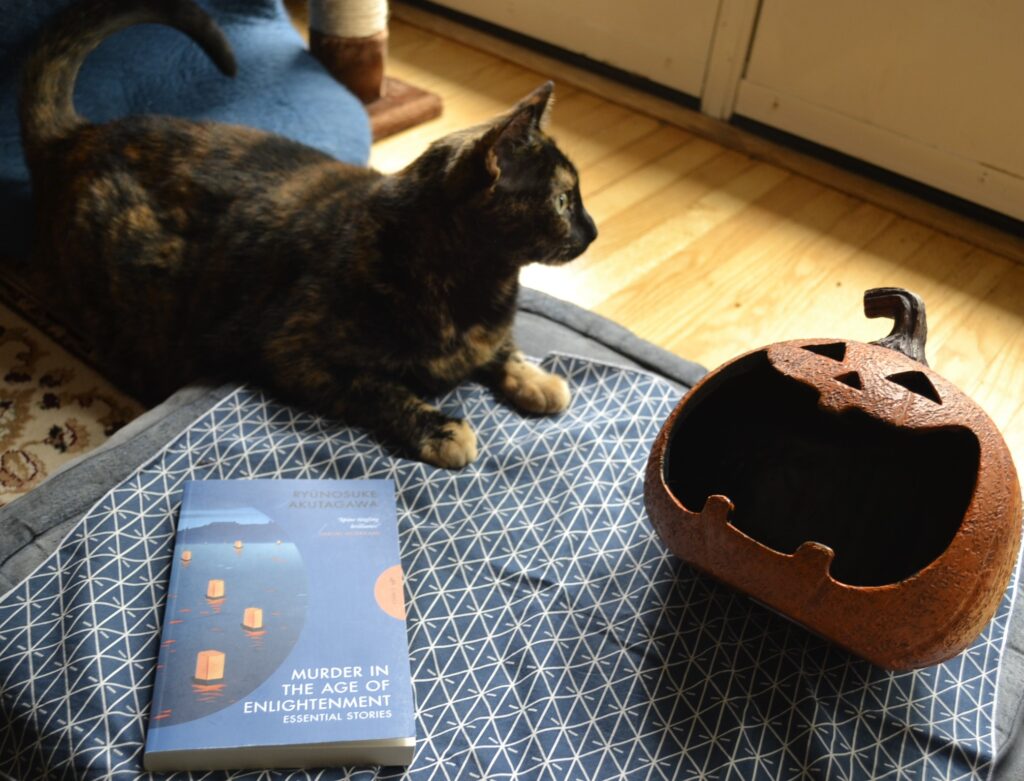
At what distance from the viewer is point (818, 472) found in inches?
39.8

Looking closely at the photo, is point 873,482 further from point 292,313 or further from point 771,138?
point 771,138

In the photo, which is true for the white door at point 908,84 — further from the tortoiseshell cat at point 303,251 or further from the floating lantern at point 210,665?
the floating lantern at point 210,665

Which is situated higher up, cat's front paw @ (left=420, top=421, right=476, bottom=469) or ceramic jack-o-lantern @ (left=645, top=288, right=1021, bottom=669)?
ceramic jack-o-lantern @ (left=645, top=288, right=1021, bottom=669)

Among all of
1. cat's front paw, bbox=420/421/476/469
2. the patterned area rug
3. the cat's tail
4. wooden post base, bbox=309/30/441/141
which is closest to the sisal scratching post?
wooden post base, bbox=309/30/441/141

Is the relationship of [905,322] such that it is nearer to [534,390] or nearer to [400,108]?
[534,390]

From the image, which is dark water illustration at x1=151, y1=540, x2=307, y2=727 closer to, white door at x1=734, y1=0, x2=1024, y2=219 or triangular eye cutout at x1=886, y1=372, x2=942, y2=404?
triangular eye cutout at x1=886, y1=372, x2=942, y2=404

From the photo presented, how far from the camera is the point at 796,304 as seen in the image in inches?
67.9

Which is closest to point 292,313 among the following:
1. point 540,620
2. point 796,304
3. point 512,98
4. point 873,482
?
point 540,620

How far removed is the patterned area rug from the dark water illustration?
35 centimetres

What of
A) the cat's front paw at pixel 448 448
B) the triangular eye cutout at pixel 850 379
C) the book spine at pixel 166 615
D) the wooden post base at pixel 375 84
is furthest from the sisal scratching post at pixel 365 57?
the triangular eye cutout at pixel 850 379

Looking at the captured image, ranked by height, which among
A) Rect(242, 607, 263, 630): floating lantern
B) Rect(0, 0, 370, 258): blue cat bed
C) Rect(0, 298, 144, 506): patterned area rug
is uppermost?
Rect(0, 0, 370, 258): blue cat bed

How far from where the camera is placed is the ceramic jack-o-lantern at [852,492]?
2.78 feet

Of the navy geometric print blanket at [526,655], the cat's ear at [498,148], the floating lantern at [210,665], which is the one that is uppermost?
the cat's ear at [498,148]

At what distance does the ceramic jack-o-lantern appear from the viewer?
2.78 feet
